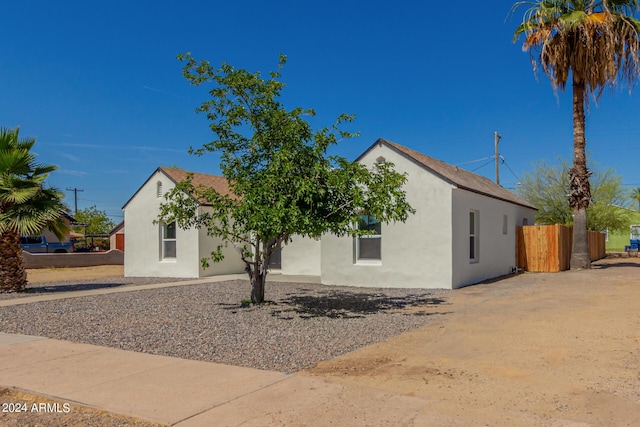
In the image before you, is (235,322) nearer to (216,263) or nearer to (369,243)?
(369,243)

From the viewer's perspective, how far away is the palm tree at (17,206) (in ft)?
50.1

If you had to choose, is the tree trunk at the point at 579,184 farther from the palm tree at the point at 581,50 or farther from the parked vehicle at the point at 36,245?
A: the parked vehicle at the point at 36,245

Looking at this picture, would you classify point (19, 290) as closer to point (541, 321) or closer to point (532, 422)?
point (541, 321)

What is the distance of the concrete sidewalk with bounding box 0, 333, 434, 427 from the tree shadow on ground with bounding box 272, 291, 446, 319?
428 cm

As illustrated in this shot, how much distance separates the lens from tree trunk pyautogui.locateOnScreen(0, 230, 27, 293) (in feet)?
51.3

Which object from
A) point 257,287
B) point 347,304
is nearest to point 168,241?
point 257,287

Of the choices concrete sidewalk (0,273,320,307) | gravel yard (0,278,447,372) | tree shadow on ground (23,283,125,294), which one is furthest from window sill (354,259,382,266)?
tree shadow on ground (23,283,125,294)

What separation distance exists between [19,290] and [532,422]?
1584 centimetres

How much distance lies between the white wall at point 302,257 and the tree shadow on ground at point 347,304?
237 inches

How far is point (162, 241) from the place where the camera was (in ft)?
72.7

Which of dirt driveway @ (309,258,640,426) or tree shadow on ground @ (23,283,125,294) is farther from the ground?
dirt driveway @ (309,258,640,426)

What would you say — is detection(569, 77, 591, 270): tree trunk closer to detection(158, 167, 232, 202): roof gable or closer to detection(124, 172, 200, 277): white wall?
detection(158, 167, 232, 202): roof gable

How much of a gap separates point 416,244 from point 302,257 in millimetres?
6367

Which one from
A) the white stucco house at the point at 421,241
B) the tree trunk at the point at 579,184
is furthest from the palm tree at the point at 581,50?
the white stucco house at the point at 421,241
